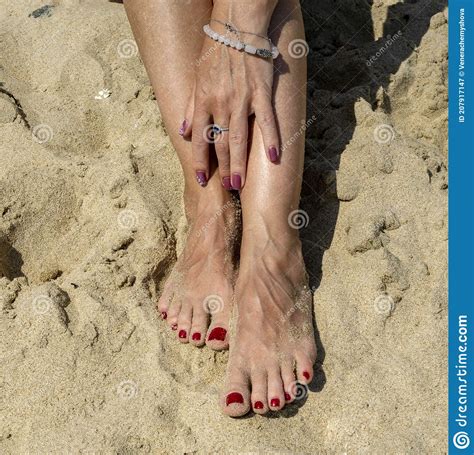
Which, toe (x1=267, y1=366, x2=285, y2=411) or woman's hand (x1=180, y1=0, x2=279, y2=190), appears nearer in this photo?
toe (x1=267, y1=366, x2=285, y2=411)

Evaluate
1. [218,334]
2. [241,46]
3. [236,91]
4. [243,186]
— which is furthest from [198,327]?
[241,46]

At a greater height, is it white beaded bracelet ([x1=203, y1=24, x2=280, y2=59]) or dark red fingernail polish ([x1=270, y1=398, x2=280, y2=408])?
white beaded bracelet ([x1=203, y1=24, x2=280, y2=59])

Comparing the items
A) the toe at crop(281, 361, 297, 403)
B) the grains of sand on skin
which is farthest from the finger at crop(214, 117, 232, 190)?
the grains of sand on skin

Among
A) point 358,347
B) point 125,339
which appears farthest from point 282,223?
point 125,339

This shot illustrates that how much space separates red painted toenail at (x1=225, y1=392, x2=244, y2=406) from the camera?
1.79m

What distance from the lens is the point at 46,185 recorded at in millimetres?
2256

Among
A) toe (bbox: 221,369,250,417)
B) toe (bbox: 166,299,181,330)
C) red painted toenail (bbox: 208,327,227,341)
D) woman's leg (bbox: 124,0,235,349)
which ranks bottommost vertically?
red painted toenail (bbox: 208,327,227,341)

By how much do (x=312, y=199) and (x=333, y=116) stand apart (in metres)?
0.36

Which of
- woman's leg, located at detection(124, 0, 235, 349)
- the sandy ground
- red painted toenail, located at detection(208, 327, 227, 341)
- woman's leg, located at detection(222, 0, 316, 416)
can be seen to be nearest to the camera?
the sandy ground

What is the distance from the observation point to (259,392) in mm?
1831

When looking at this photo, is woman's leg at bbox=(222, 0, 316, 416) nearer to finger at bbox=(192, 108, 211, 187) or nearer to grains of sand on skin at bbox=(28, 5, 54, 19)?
finger at bbox=(192, 108, 211, 187)

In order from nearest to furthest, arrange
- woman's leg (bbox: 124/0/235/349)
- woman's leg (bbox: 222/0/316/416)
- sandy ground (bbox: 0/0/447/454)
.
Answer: sandy ground (bbox: 0/0/447/454), woman's leg (bbox: 222/0/316/416), woman's leg (bbox: 124/0/235/349)

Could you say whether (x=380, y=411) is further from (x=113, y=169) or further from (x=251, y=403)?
(x=113, y=169)

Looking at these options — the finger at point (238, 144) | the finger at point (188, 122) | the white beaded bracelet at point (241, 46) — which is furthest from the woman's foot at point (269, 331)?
the white beaded bracelet at point (241, 46)
